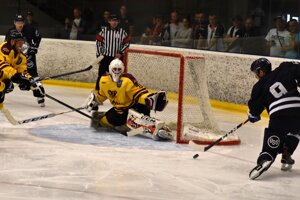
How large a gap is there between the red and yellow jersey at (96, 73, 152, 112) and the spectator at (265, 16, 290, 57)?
7.50ft

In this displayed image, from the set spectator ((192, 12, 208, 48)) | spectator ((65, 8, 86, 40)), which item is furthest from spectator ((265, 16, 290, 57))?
spectator ((65, 8, 86, 40))

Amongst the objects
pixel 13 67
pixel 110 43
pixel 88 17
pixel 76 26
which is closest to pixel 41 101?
pixel 110 43

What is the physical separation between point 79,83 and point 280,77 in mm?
5833

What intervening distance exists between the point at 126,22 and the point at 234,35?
82.6 inches

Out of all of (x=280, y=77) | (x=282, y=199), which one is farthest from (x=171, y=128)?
(x=282, y=199)

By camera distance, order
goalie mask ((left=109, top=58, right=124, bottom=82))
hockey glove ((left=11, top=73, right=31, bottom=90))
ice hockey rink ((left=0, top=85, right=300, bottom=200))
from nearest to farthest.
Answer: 1. ice hockey rink ((left=0, top=85, right=300, bottom=200))
2. goalie mask ((left=109, top=58, right=124, bottom=82))
3. hockey glove ((left=11, top=73, right=31, bottom=90))

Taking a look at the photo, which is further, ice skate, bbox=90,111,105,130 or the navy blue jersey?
ice skate, bbox=90,111,105,130

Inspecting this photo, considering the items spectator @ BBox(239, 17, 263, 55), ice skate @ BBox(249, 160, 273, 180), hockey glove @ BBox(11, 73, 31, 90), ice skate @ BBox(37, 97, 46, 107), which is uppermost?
spectator @ BBox(239, 17, 263, 55)

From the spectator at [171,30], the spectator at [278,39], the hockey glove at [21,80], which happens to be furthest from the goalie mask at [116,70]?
the spectator at [171,30]

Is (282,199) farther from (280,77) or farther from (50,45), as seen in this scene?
(50,45)

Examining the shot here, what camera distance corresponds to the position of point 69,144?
19.6 feet

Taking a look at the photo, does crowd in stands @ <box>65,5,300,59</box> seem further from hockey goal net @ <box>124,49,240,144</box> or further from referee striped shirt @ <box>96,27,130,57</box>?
hockey goal net @ <box>124,49,240,144</box>

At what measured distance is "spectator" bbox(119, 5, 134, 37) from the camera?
1023 cm

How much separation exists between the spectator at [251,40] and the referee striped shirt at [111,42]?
1335 millimetres
